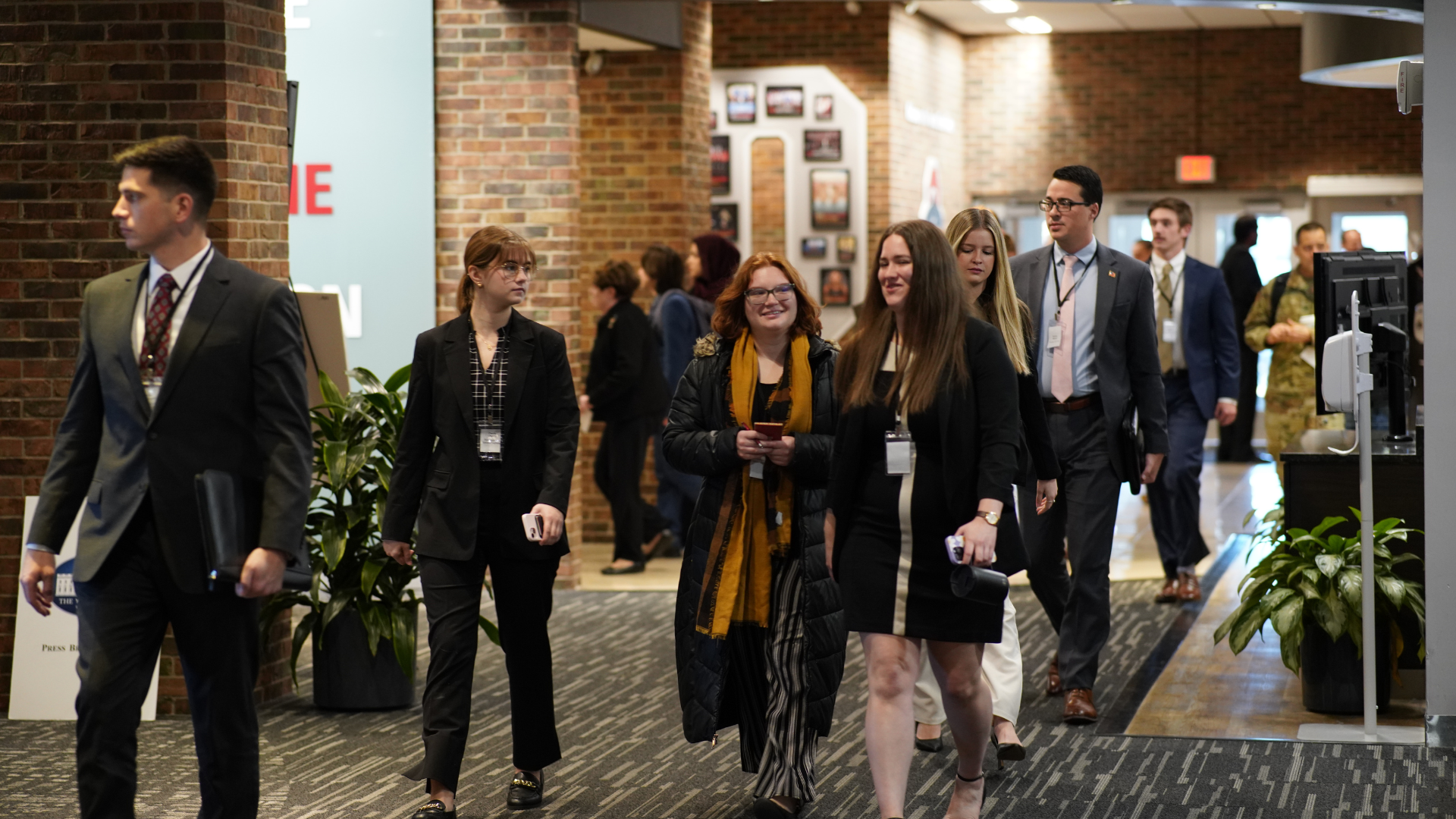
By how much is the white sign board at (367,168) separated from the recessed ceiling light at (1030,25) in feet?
27.8

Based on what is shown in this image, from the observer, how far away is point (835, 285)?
1339 centimetres

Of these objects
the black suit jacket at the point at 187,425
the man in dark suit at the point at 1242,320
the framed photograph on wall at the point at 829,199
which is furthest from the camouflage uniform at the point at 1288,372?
the black suit jacket at the point at 187,425

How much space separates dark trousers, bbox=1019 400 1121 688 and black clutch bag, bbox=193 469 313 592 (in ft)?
9.39

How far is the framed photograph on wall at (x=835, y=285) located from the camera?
13352 millimetres

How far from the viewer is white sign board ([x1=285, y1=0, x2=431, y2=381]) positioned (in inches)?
303

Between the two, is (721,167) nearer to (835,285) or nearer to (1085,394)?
(835,285)

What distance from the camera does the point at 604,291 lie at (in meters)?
8.91

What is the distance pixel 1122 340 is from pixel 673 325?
3.78 meters

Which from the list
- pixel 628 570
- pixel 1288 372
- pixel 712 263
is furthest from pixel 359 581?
pixel 1288 372

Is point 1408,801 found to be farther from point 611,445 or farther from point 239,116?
point 611,445

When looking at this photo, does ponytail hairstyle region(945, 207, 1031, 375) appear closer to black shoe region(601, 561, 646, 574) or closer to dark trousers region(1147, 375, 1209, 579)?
dark trousers region(1147, 375, 1209, 579)

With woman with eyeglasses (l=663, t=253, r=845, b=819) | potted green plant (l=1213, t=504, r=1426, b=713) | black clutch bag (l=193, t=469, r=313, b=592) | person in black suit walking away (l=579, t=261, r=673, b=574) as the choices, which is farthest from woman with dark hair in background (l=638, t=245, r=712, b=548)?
black clutch bag (l=193, t=469, r=313, b=592)

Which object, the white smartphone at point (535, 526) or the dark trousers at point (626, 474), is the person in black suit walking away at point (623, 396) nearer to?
the dark trousers at point (626, 474)

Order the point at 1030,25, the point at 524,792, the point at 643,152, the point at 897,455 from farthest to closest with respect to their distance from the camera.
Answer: the point at 1030,25
the point at 643,152
the point at 524,792
the point at 897,455
